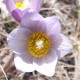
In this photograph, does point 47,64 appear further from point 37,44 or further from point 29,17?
point 29,17

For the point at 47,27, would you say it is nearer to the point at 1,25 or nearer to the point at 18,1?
the point at 18,1

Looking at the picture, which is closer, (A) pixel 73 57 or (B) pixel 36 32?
(B) pixel 36 32

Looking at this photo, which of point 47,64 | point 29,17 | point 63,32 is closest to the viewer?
point 29,17

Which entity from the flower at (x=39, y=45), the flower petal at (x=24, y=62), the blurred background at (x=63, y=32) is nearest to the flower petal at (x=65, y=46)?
the flower at (x=39, y=45)

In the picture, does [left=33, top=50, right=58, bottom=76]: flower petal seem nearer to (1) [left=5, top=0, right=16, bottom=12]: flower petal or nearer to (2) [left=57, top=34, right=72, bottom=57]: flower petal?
(2) [left=57, top=34, right=72, bottom=57]: flower petal

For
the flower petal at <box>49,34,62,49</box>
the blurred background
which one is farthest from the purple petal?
the blurred background

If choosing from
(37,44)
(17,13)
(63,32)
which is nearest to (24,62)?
(37,44)

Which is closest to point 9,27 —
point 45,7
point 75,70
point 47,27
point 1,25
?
point 1,25

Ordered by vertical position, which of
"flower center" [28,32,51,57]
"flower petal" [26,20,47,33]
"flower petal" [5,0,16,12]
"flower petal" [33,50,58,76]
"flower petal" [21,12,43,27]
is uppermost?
"flower petal" [5,0,16,12]
